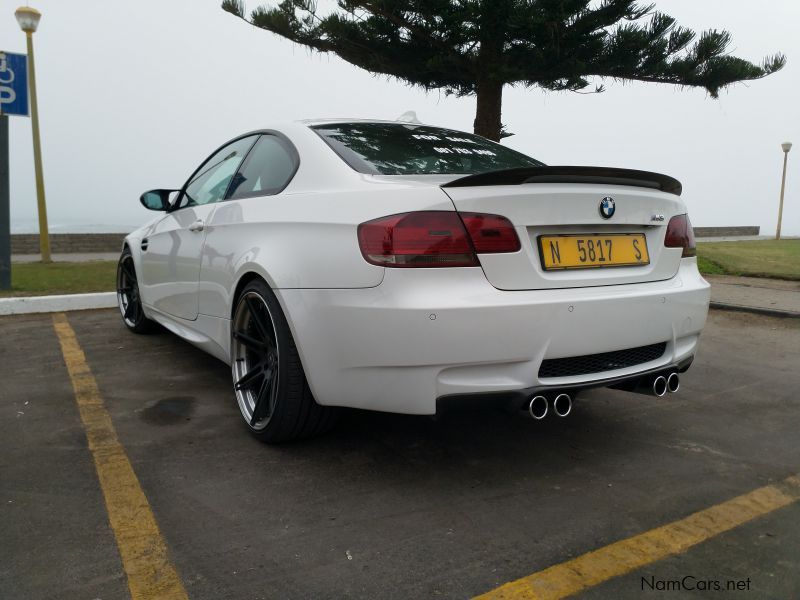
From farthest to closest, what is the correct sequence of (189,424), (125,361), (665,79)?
(665,79) → (125,361) → (189,424)

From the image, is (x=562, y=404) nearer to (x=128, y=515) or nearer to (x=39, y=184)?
(x=128, y=515)

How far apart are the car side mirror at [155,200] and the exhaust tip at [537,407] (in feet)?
9.86

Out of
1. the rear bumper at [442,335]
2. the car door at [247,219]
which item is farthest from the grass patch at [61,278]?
the rear bumper at [442,335]

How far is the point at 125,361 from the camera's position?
4.42 meters

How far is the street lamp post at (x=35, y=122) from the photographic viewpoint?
10227 millimetres

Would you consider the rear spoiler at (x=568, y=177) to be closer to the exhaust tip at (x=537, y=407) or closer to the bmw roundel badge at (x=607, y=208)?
the bmw roundel badge at (x=607, y=208)

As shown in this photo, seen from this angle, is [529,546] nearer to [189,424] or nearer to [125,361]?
[189,424]

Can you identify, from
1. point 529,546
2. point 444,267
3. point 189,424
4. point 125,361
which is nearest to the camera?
point 529,546

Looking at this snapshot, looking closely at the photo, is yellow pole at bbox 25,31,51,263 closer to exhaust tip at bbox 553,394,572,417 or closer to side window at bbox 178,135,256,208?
side window at bbox 178,135,256,208

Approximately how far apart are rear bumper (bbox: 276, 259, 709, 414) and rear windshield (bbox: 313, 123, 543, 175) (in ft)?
1.99

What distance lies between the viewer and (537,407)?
231 cm

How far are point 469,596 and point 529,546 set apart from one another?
333mm

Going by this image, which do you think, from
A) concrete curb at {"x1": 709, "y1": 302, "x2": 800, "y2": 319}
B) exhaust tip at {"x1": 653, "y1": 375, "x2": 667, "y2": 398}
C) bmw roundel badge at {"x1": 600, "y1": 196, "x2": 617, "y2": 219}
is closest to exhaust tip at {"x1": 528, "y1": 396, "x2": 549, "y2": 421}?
exhaust tip at {"x1": 653, "y1": 375, "x2": 667, "y2": 398}

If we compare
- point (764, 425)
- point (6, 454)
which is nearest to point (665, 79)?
point (764, 425)
